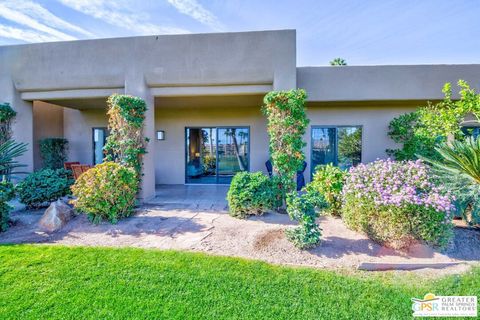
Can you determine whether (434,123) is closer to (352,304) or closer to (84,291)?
(352,304)

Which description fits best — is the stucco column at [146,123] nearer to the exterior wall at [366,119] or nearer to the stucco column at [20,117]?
the stucco column at [20,117]

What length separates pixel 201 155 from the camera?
35.6ft

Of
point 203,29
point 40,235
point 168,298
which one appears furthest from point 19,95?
point 168,298

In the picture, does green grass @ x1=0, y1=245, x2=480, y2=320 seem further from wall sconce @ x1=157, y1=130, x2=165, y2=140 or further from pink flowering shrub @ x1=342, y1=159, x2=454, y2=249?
wall sconce @ x1=157, y1=130, x2=165, y2=140

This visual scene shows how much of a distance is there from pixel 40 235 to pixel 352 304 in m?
5.78

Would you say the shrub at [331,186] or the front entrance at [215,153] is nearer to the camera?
the shrub at [331,186]

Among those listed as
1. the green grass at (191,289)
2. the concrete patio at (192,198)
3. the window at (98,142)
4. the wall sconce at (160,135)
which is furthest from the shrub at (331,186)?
the window at (98,142)

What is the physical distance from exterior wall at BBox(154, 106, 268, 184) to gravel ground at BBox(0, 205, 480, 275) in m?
4.85

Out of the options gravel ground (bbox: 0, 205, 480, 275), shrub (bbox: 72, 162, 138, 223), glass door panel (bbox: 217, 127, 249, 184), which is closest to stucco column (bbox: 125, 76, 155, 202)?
gravel ground (bbox: 0, 205, 480, 275)

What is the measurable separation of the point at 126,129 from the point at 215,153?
4577 millimetres

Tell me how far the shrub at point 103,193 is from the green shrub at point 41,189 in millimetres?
1639

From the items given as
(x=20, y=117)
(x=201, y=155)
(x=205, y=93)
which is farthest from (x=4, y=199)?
(x=201, y=155)

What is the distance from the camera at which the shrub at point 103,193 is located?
520cm

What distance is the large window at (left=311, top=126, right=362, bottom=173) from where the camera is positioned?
971cm
